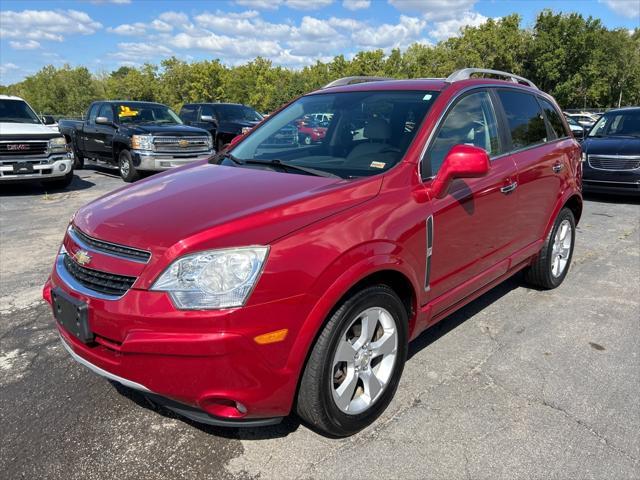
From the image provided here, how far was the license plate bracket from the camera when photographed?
2.36 metres

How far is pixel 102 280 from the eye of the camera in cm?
241

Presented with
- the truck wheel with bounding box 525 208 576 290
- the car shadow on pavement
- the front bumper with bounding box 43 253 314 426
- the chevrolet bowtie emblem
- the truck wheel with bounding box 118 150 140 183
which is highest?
the chevrolet bowtie emblem

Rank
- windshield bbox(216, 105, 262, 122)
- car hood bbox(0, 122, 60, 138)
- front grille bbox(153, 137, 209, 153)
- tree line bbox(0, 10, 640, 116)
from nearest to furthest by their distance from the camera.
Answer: car hood bbox(0, 122, 60, 138), front grille bbox(153, 137, 209, 153), windshield bbox(216, 105, 262, 122), tree line bbox(0, 10, 640, 116)

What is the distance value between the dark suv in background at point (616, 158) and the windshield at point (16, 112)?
36.7 feet

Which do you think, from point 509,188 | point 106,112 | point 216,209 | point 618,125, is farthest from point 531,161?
point 106,112

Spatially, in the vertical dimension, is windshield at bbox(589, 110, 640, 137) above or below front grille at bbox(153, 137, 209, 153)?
above

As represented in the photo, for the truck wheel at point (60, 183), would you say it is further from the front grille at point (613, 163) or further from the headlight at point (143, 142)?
the front grille at point (613, 163)

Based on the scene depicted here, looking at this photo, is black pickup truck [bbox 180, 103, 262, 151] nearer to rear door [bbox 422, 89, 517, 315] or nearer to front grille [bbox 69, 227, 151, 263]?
rear door [bbox 422, 89, 517, 315]

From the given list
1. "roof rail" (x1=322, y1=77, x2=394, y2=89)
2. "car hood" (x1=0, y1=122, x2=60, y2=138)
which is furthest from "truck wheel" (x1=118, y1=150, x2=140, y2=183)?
"roof rail" (x1=322, y1=77, x2=394, y2=89)

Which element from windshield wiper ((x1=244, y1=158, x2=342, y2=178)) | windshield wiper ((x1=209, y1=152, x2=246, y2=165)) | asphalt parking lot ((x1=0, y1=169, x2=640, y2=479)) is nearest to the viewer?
asphalt parking lot ((x1=0, y1=169, x2=640, y2=479))

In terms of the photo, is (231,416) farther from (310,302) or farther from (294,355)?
(310,302)

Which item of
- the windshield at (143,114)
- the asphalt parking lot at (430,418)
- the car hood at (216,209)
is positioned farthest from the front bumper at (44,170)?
the car hood at (216,209)

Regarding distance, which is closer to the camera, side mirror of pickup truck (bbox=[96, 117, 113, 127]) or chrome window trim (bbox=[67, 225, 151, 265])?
chrome window trim (bbox=[67, 225, 151, 265])

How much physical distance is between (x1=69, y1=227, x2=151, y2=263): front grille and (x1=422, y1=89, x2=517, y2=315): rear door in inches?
60.2
